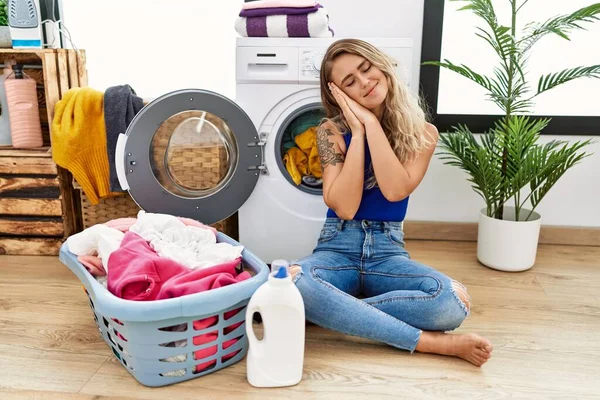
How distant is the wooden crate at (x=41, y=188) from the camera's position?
2125 mm

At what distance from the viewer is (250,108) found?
6.27ft

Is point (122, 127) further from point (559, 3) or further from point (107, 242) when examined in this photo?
point (559, 3)

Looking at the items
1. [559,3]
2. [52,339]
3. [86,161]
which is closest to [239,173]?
[86,161]

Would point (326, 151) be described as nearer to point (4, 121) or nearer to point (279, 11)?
point (279, 11)

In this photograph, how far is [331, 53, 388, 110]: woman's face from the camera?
1.57m

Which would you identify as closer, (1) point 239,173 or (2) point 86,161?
(1) point 239,173

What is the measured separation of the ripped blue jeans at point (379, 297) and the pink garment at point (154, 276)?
8.5 inches

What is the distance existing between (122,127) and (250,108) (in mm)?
501

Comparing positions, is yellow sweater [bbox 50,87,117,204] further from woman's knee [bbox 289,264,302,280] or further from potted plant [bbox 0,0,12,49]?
woman's knee [bbox 289,264,302,280]

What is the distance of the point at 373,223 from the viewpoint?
65.1 inches

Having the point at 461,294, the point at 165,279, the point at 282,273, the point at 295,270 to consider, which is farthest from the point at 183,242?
the point at 461,294

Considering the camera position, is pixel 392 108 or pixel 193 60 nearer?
pixel 392 108

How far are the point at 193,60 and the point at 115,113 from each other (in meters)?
0.62

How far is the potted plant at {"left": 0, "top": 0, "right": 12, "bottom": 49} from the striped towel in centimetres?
101
